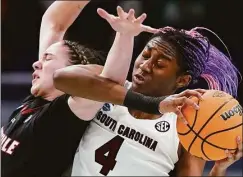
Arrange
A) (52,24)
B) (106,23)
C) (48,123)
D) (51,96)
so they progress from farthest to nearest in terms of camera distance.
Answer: (106,23) < (52,24) < (51,96) < (48,123)

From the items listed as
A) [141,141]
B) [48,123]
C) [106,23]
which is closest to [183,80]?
[141,141]

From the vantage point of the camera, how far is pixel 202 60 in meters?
1.13

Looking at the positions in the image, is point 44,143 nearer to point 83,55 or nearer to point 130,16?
point 83,55

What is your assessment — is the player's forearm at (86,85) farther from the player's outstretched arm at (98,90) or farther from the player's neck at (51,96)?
the player's neck at (51,96)

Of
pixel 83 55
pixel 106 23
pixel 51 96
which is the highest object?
pixel 83 55

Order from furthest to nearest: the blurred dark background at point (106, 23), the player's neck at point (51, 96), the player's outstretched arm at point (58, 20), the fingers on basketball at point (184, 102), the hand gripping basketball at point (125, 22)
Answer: the blurred dark background at point (106, 23) → the player's outstretched arm at point (58, 20) → the player's neck at point (51, 96) → the hand gripping basketball at point (125, 22) → the fingers on basketball at point (184, 102)

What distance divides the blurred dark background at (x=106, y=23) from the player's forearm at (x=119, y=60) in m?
0.81

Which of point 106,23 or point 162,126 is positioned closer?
point 162,126

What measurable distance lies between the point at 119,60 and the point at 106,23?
105 cm

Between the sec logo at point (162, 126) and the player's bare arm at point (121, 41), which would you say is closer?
the player's bare arm at point (121, 41)

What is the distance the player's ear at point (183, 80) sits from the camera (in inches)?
44.5

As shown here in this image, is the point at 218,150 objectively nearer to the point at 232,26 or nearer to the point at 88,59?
the point at 88,59

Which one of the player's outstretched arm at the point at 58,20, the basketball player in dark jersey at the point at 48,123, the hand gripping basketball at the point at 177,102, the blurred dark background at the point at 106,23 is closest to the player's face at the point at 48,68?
the basketball player in dark jersey at the point at 48,123

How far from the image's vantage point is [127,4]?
79.0 inches
